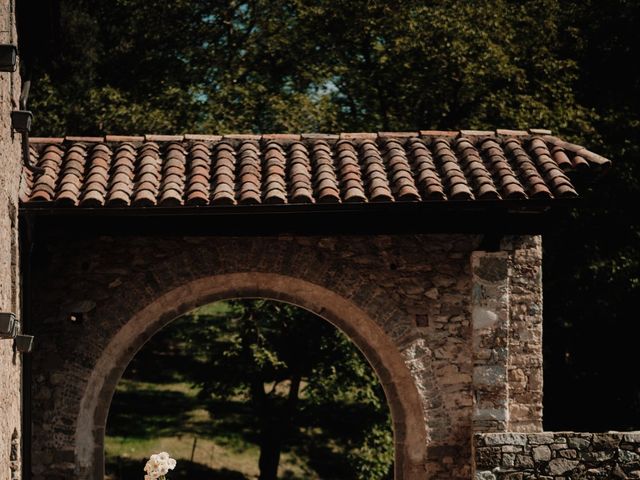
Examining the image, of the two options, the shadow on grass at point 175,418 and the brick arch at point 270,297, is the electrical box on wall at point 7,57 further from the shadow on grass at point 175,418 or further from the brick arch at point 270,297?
the shadow on grass at point 175,418

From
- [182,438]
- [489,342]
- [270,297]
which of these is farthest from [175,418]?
[489,342]

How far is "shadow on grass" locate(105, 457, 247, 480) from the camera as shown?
16.4 m

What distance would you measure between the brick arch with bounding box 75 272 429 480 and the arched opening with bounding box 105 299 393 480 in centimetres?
667

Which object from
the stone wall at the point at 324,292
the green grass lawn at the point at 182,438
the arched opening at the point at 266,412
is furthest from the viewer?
the green grass lawn at the point at 182,438

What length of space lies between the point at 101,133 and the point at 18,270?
9.35 metres

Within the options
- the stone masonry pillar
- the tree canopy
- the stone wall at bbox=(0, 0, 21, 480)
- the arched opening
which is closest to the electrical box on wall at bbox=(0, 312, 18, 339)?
the stone wall at bbox=(0, 0, 21, 480)

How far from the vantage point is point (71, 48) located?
1609 cm

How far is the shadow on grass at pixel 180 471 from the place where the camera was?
644 inches

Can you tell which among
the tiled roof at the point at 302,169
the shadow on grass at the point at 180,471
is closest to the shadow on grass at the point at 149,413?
the shadow on grass at the point at 180,471

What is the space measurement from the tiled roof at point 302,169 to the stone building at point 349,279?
0.03 meters

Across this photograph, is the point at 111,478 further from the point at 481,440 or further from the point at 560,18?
the point at 560,18

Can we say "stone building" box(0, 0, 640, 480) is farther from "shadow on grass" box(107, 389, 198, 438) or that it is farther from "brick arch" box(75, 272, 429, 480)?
"shadow on grass" box(107, 389, 198, 438)

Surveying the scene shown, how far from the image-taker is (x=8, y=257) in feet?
21.9

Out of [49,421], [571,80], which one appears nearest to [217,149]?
[49,421]
